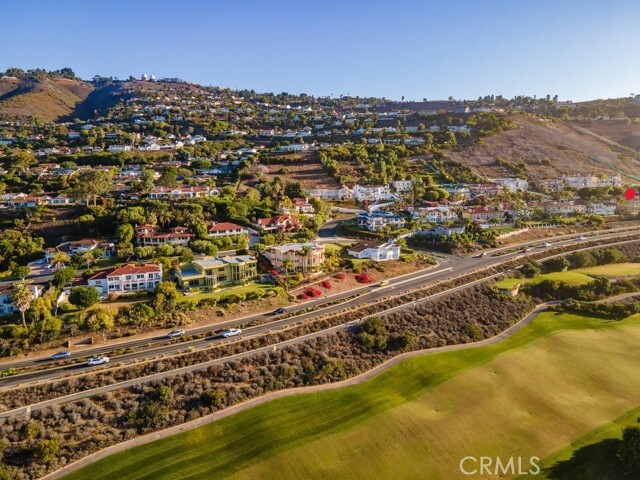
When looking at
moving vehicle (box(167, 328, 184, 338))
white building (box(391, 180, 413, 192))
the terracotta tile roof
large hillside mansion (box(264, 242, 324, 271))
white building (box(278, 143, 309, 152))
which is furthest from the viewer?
white building (box(278, 143, 309, 152))

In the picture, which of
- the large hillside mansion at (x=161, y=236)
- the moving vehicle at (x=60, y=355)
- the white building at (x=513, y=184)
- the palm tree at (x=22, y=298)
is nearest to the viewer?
the moving vehicle at (x=60, y=355)

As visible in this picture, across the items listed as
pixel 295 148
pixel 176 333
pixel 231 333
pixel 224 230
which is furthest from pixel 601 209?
pixel 176 333

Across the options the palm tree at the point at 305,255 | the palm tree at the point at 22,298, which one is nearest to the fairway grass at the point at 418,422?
the palm tree at the point at 22,298

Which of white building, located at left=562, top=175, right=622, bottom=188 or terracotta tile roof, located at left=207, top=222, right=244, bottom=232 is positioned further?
white building, located at left=562, top=175, right=622, bottom=188

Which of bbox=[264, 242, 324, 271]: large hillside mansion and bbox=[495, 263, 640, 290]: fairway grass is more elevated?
bbox=[264, 242, 324, 271]: large hillside mansion

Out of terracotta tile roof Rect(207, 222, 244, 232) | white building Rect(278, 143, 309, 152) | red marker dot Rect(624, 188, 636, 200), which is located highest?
white building Rect(278, 143, 309, 152)

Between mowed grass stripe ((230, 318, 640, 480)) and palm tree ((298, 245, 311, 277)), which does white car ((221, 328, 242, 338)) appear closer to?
mowed grass stripe ((230, 318, 640, 480))

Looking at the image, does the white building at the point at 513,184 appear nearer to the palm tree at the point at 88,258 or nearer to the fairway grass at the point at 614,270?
the fairway grass at the point at 614,270
